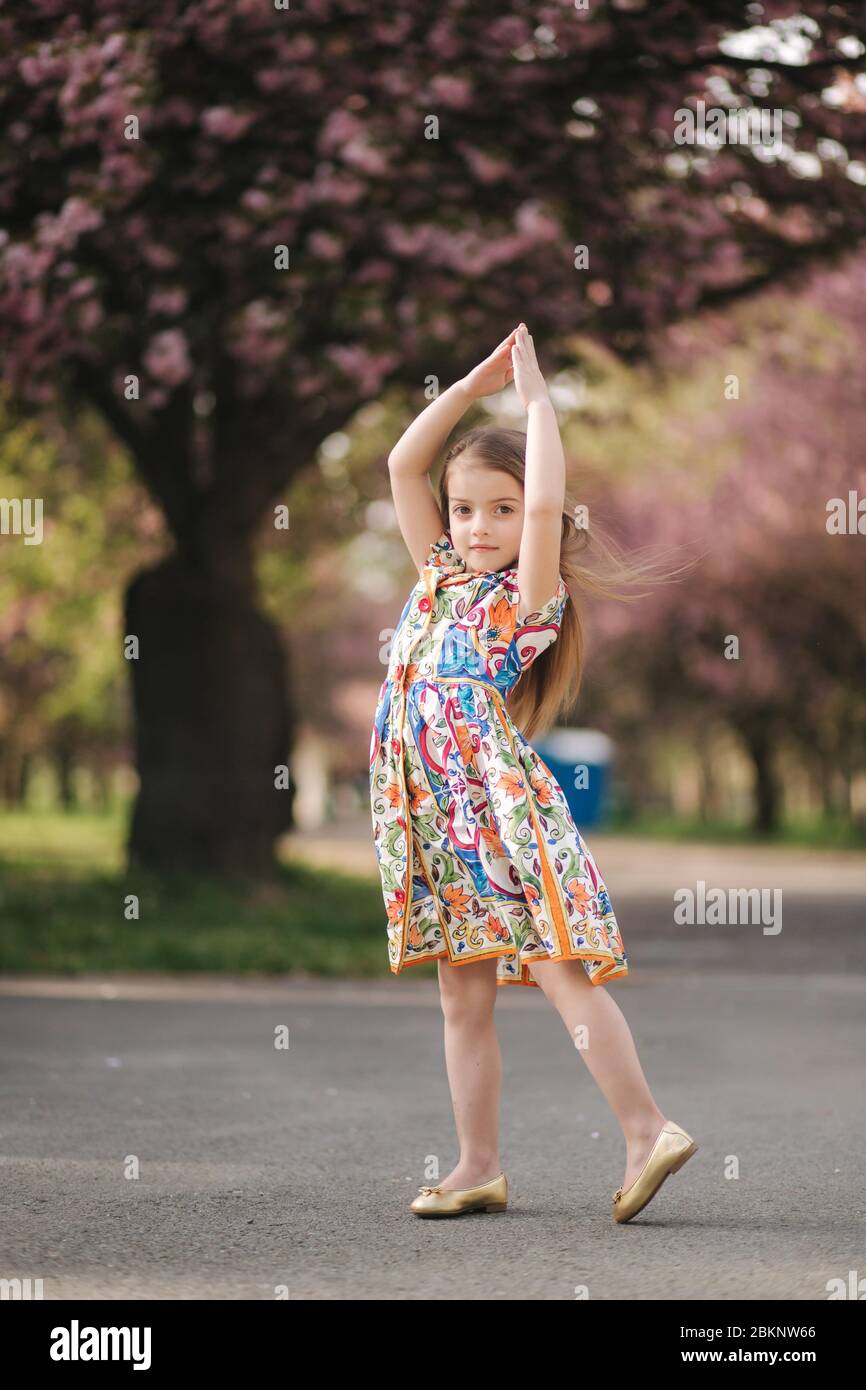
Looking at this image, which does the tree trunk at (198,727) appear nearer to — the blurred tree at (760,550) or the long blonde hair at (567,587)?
the long blonde hair at (567,587)

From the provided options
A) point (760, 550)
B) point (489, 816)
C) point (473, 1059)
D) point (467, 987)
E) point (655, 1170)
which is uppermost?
point (760, 550)

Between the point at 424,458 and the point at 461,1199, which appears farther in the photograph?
the point at 424,458

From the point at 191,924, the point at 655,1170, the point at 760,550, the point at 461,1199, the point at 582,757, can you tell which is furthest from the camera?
the point at 582,757

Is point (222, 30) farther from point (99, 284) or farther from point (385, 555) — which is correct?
point (385, 555)

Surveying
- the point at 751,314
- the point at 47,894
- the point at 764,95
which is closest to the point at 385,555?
the point at 751,314

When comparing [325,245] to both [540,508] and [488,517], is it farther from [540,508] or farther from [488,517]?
[540,508]

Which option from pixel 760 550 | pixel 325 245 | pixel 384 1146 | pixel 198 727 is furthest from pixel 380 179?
pixel 760 550

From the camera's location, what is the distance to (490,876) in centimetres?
417

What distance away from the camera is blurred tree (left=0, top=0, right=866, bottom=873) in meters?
9.37

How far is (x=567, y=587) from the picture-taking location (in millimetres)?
4430

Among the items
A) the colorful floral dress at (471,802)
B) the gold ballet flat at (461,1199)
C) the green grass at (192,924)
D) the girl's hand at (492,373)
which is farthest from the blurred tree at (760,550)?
the gold ballet flat at (461,1199)

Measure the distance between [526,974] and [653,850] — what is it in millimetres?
23203

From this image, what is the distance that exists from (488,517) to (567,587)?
29 cm

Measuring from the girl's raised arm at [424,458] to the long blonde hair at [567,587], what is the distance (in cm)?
5
